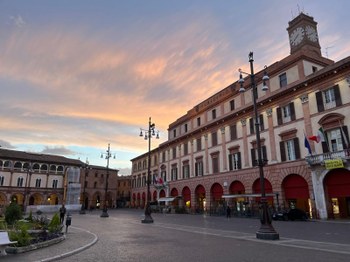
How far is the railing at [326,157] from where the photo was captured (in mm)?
24062

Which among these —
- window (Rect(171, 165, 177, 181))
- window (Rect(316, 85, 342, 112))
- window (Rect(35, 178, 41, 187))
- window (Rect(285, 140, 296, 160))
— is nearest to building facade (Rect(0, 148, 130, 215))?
window (Rect(35, 178, 41, 187))

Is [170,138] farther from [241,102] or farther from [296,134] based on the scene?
[296,134]

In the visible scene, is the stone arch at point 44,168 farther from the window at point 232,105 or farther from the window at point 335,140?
the window at point 335,140

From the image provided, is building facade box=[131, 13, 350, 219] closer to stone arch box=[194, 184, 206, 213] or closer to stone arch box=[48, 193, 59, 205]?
stone arch box=[194, 184, 206, 213]

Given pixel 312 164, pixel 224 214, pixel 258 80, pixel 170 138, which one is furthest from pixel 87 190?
pixel 312 164

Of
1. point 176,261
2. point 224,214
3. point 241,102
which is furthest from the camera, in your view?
point 241,102

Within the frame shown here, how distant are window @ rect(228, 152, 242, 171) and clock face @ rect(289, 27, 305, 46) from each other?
17748 mm

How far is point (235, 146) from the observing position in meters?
37.3

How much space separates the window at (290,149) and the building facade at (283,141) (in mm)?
103

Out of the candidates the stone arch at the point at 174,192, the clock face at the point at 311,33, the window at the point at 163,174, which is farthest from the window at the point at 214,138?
the clock face at the point at 311,33

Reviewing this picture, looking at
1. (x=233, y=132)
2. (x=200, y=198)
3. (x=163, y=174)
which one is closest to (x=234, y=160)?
(x=233, y=132)

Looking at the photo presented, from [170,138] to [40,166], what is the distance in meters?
37.6

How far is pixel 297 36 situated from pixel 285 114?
1445 centimetres

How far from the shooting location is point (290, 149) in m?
30.0
